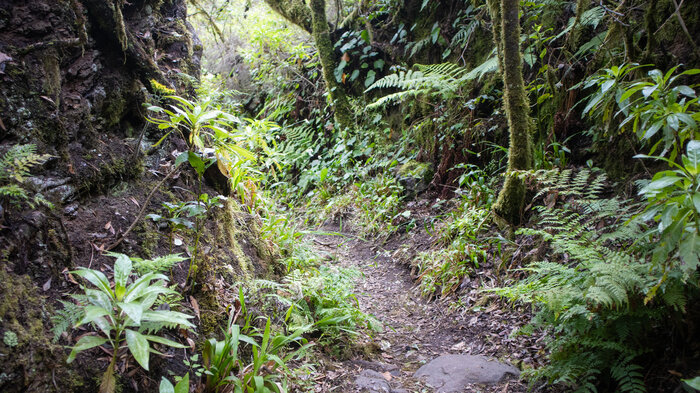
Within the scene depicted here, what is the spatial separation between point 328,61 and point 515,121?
18.1 ft

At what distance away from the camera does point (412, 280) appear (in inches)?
186

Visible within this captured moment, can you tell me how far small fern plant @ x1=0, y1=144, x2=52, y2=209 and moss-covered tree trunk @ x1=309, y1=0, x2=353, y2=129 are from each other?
659 cm

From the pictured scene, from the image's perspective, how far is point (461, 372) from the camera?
2.81 meters

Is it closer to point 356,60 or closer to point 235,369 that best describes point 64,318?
point 235,369

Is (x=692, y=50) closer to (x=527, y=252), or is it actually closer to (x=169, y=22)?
(x=527, y=252)

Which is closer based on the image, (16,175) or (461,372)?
(16,175)

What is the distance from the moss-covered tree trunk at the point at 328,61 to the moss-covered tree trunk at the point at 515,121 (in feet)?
15.0

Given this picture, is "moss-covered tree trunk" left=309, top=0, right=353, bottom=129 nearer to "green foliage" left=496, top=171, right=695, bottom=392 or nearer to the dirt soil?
the dirt soil

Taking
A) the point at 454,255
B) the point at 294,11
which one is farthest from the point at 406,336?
the point at 294,11

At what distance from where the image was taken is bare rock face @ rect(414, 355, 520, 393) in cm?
268

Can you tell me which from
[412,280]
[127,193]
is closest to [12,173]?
[127,193]

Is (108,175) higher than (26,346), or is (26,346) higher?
(108,175)

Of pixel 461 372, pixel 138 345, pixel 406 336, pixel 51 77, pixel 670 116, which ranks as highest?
pixel 51 77

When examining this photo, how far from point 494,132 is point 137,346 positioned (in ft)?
15.6
